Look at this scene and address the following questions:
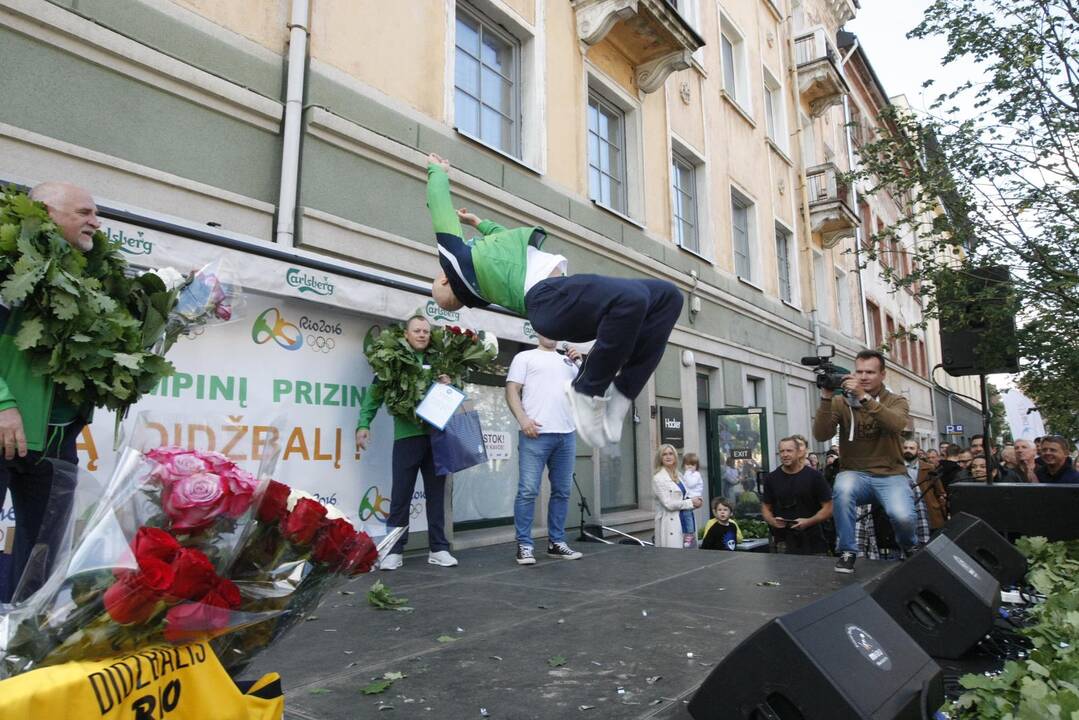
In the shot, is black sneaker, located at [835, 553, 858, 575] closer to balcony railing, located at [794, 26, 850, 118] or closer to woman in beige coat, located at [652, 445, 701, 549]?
woman in beige coat, located at [652, 445, 701, 549]

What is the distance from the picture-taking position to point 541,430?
5688mm

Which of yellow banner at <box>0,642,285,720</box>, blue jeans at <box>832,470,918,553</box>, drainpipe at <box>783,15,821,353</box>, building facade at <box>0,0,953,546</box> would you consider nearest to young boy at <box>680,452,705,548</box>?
building facade at <box>0,0,953,546</box>

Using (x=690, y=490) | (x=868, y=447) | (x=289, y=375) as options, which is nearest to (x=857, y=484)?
(x=868, y=447)

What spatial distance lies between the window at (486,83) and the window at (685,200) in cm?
408

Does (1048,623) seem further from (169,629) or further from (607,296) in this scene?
(169,629)

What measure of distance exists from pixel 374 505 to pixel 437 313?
1797mm

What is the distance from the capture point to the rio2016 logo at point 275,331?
17.7 ft

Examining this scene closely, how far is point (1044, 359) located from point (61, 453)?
980 cm

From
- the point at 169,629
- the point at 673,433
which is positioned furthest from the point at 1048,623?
the point at 673,433

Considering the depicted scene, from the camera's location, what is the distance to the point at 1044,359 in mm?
8539

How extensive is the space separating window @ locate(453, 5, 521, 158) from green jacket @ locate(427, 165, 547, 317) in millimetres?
4315

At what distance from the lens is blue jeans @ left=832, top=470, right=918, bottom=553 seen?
17.1 feet

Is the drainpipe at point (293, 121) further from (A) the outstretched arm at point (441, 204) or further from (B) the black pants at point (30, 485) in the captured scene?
(B) the black pants at point (30, 485)

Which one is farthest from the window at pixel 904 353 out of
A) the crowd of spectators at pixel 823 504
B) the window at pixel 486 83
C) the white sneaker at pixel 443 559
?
the white sneaker at pixel 443 559
